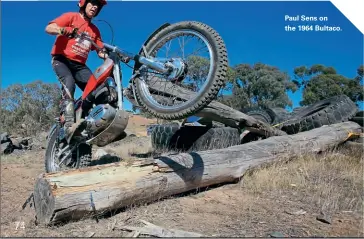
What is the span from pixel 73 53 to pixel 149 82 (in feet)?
4.93

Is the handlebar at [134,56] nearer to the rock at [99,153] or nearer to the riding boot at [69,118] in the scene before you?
the riding boot at [69,118]

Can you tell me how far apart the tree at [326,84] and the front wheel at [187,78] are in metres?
30.3

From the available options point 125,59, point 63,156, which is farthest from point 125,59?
point 63,156

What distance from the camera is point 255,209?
4625 millimetres

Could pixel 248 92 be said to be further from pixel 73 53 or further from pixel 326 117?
pixel 73 53

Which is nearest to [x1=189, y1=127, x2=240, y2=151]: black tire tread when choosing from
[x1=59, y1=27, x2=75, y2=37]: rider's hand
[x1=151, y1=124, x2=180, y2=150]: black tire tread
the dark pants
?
[x1=151, y1=124, x2=180, y2=150]: black tire tread

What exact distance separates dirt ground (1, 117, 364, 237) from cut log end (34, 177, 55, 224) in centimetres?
12

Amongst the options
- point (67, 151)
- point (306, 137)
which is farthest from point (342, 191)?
point (67, 151)

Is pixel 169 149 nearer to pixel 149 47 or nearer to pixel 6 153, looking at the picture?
pixel 149 47

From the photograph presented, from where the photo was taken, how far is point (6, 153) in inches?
436

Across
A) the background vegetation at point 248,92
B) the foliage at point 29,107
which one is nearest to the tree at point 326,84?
the background vegetation at point 248,92

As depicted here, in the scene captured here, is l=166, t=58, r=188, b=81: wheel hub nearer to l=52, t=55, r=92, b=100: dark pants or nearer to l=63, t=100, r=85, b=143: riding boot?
l=63, t=100, r=85, b=143: riding boot

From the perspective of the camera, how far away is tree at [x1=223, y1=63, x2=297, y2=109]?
36.2 m

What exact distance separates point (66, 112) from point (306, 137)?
489 centimetres
